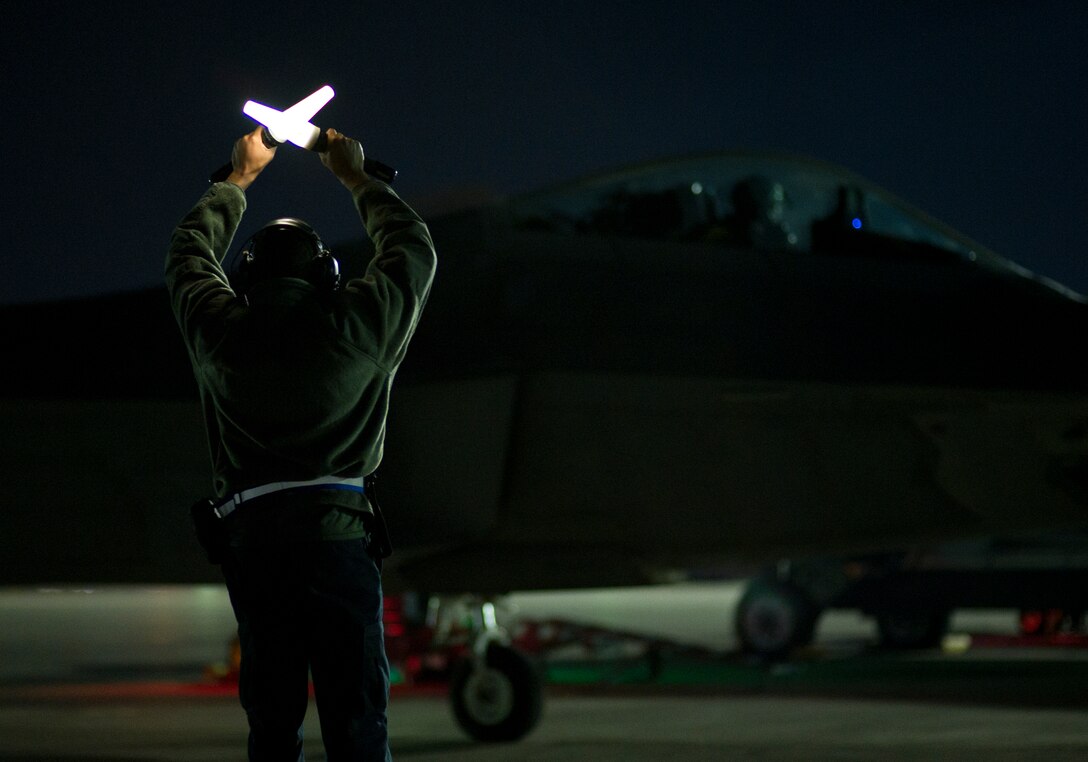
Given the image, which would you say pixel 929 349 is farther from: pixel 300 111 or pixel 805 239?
pixel 300 111

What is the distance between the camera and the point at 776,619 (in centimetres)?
1497

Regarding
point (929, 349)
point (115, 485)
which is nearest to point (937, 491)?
point (929, 349)

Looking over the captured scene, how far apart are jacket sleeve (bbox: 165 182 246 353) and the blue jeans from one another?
53 cm

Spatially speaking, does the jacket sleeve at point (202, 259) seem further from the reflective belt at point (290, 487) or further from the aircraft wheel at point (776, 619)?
the aircraft wheel at point (776, 619)

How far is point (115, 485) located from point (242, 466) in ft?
11.4

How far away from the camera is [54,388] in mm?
6230

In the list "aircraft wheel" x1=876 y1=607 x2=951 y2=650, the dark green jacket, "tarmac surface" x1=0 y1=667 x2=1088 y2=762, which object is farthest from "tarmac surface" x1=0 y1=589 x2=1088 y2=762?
the dark green jacket

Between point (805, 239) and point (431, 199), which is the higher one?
point (431, 199)

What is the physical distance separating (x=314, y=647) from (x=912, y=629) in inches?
584

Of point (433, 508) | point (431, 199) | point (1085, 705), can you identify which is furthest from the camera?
point (1085, 705)

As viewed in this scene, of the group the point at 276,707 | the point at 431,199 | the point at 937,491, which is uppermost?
the point at 431,199

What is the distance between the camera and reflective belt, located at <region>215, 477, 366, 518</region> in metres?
2.83

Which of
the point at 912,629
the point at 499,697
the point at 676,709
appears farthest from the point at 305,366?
the point at 912,629

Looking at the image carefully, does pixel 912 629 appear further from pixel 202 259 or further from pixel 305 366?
pixel 305 366
